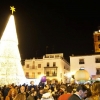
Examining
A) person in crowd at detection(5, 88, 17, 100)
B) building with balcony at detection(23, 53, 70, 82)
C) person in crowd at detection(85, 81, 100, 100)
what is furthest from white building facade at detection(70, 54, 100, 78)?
person in crowd at detection(85, 81, 100, 100)

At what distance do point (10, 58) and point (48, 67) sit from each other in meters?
31.9

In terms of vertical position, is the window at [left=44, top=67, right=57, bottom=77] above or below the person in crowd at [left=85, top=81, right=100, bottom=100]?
above

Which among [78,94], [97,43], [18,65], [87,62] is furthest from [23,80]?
[97,43]

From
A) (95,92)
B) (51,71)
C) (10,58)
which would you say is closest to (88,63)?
(51,71)

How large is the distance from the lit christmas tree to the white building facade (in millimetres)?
26550

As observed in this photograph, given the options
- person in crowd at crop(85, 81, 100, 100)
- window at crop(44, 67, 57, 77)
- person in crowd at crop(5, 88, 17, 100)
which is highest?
window at crop(44, 67, 57, 77)

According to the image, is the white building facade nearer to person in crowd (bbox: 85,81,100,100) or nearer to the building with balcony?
the building with balcony

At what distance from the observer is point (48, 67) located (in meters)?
54.0

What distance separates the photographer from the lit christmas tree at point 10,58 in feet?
71.8

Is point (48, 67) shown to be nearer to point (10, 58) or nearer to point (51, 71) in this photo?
point (51, 71)

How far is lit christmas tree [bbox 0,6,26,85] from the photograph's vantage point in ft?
71.8

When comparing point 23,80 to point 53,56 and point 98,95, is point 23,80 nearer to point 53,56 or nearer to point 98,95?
point 98,95

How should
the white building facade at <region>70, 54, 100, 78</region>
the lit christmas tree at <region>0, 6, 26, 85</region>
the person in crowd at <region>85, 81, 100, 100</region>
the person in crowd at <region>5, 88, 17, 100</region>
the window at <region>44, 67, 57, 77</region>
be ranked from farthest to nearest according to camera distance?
the window at <region>44, 67, 57, 77</region>, the white building facade at <region>70, 54, 100, 78</region>, the lit christmas tree at <region>0, 6, 26, 85</region>, the person in crowd at <region>5, 88, 17, 100</region>, the person in crowd at <region>85, 81, 100, 100</region>

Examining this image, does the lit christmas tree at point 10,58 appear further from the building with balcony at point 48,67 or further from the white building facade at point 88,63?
the building with balcony at point 48,67
